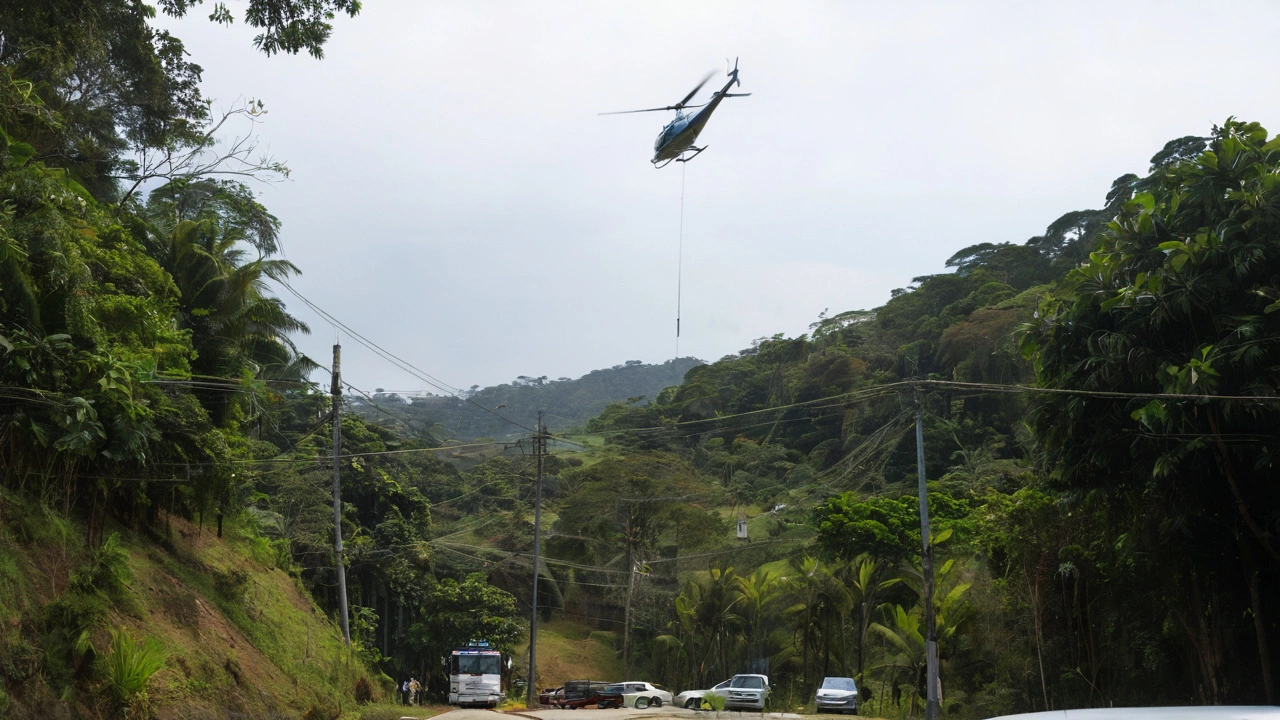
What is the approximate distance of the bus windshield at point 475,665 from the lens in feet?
117

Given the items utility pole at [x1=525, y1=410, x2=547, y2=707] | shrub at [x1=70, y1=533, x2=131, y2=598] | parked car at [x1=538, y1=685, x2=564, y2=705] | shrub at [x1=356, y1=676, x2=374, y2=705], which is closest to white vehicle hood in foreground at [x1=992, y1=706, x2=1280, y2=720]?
shrub at [x1=70, y1=533, x2=131, y2=598]

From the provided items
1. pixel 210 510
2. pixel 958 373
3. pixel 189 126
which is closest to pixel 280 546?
pixel 210 510

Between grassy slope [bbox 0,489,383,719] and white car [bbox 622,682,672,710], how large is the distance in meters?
9.89

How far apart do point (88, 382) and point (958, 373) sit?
5021cm

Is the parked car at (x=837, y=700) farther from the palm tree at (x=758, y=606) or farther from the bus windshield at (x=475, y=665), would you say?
the palm tree at (x=758, y=606)

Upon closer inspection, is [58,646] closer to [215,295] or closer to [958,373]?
[215,295]

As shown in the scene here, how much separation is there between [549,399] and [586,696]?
11860 centimetres

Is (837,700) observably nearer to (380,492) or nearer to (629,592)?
(629,592)

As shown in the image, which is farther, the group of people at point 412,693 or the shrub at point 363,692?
the group of people at point 412,693

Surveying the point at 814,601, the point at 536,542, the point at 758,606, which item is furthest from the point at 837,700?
the point at 758,606

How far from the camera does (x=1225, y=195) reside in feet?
60.5

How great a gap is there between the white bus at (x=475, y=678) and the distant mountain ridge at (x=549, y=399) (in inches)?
2590

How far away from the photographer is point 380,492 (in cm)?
4722

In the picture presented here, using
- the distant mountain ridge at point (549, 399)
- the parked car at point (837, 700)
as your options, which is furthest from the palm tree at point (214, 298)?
the distant mountain ridge at point (549, 399)
